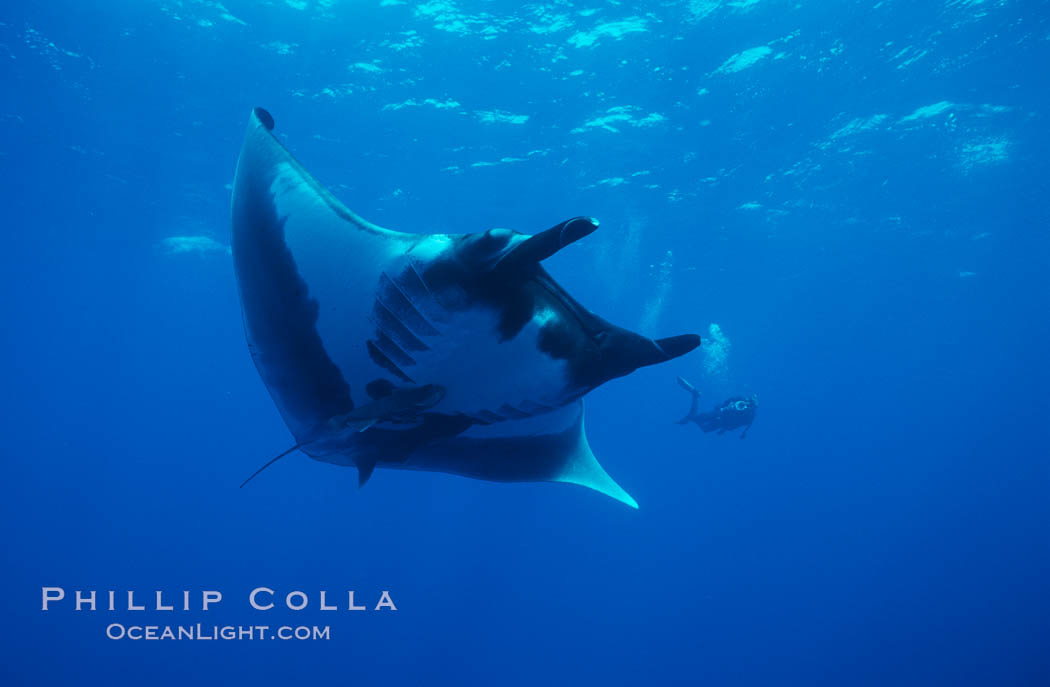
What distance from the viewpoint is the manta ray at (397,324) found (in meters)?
1.80

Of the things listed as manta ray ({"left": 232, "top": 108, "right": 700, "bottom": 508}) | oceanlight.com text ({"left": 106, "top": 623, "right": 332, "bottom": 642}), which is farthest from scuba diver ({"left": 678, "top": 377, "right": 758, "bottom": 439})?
oceanlight.com text ({"left": 106, "top": 623, "right": 332, "bottom": 642})

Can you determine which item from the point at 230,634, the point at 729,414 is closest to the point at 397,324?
the point at 729,414

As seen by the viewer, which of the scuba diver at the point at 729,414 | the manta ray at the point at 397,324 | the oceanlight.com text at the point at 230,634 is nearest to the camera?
the manta ray at the point at 397,324

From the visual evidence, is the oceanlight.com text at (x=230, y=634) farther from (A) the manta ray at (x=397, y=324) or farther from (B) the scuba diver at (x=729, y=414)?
(A) the manta ray at (x=397, y=324)

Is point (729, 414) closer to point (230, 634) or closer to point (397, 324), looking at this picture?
point (397, 324)

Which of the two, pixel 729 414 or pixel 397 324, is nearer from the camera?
pixel 397 324

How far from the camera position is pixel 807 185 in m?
18.4

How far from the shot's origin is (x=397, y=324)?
6.64 feet

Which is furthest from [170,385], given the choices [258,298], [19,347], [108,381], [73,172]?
[258,298]

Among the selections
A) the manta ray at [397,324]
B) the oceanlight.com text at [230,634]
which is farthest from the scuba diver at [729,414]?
the oceanlight.com text at [230,634]

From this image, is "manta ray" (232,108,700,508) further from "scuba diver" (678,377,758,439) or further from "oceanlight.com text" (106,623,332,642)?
"oceanlight.com text" (106,623,332,642)

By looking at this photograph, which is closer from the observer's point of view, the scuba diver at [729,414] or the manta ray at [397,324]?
the manta ray at [397,324]

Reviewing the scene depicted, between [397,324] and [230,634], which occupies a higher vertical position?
[230,634]

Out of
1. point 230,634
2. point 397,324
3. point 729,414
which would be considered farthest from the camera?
point 230,634
